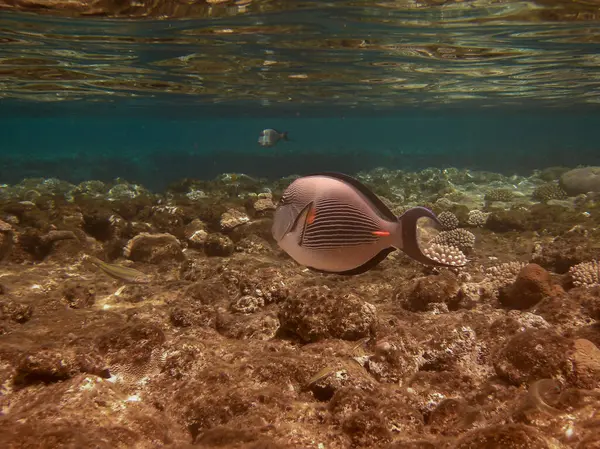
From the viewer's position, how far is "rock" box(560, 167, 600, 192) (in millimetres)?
18531

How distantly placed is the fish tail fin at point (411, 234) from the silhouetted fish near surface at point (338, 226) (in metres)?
0.07

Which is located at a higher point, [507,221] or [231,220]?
[231,220]

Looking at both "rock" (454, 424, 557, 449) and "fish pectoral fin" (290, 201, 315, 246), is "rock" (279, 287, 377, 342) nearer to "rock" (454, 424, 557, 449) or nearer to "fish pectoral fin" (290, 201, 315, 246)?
"rock" (454, 424, 557, 449)

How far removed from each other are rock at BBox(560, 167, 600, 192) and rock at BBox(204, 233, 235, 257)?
60.9 feet

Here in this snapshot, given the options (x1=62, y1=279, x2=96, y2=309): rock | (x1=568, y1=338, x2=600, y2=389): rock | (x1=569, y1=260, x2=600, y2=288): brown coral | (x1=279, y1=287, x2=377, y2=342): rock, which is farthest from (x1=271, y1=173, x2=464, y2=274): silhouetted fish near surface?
(x1=569, y1=260, x2=600, y2=288): brown coral

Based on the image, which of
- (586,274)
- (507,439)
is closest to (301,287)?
(507,439)

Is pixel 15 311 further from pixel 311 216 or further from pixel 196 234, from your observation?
pixel 311 216

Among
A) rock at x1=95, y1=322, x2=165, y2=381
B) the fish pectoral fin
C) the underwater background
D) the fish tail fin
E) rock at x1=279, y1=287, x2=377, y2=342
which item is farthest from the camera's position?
rock at x1=279, y1=287, x2=377, y2=342

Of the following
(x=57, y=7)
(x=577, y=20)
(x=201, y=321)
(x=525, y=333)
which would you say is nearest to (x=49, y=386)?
(x=201, y=321)

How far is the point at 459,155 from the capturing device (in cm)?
4684

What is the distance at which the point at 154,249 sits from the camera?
9016 mm

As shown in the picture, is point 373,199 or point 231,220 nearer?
point 373,199

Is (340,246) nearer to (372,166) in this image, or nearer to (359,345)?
(359,345)

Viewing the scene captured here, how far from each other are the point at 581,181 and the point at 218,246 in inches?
758
